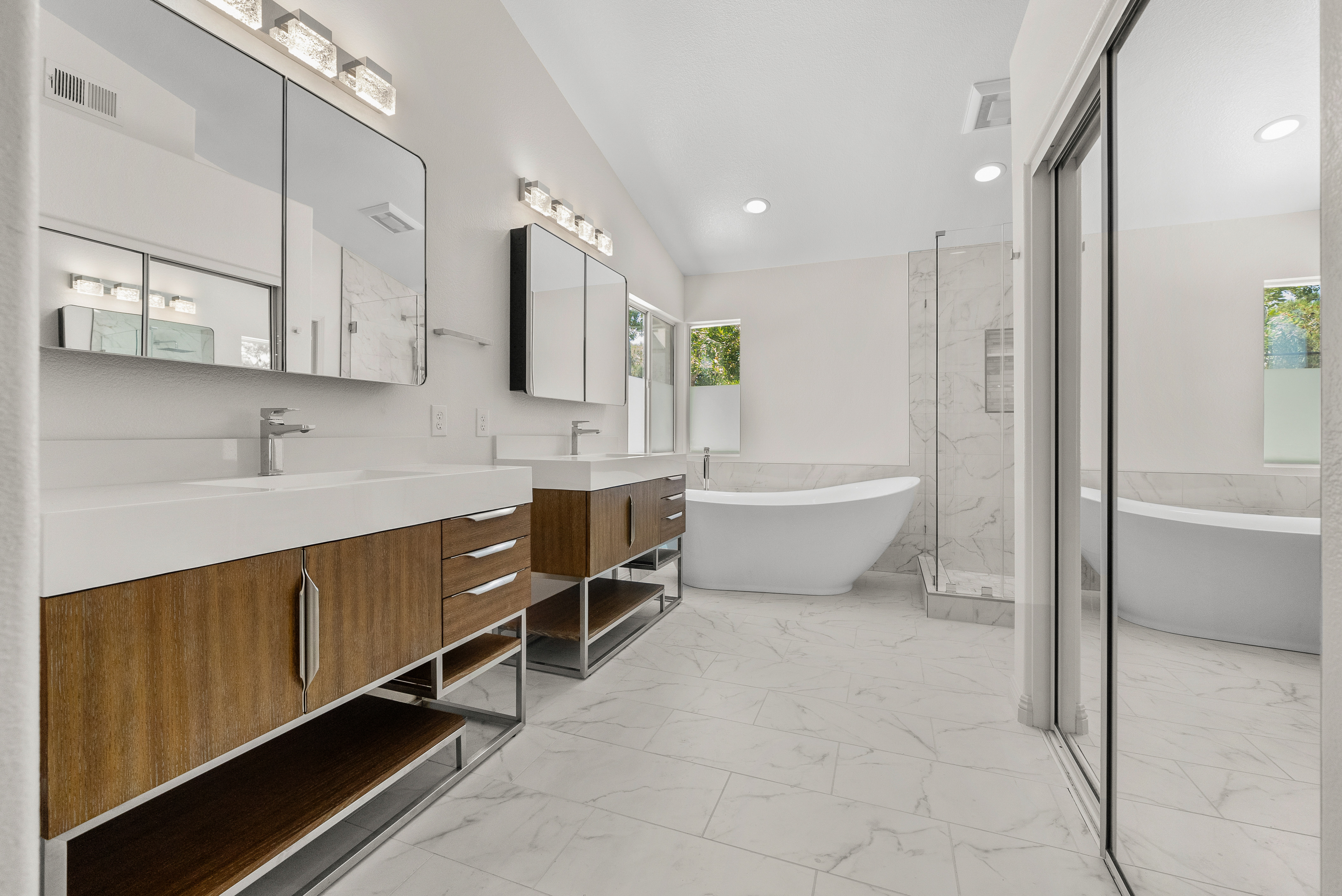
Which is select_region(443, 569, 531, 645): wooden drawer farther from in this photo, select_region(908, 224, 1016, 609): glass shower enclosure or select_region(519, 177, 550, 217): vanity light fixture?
select_region(908, 224, 1016, 609): glass shower enclosure

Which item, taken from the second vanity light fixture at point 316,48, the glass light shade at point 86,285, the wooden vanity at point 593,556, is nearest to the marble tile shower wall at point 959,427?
the wooden vanity at point 593,556

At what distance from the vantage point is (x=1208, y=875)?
979 millimetres

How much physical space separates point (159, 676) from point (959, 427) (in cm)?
339

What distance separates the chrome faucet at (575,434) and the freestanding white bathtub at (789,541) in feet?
2.73

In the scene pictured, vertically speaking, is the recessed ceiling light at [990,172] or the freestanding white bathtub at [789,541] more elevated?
the recessed ceiling light at [990,172]

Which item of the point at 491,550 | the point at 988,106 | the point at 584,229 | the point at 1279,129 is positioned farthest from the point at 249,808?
the point at 988,106

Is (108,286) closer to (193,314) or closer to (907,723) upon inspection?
(193,314)

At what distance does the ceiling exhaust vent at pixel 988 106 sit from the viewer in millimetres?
2488

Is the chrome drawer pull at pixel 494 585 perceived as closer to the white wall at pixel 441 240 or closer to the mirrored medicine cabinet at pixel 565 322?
the white wall at pixel 441 240

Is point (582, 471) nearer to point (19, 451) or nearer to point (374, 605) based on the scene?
point (374, 605)

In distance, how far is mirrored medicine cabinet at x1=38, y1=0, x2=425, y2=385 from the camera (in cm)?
116

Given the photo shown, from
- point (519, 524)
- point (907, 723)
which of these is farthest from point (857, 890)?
point (519, 524)

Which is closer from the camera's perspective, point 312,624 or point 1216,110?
point 1216,110

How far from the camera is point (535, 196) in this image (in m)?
2.66
